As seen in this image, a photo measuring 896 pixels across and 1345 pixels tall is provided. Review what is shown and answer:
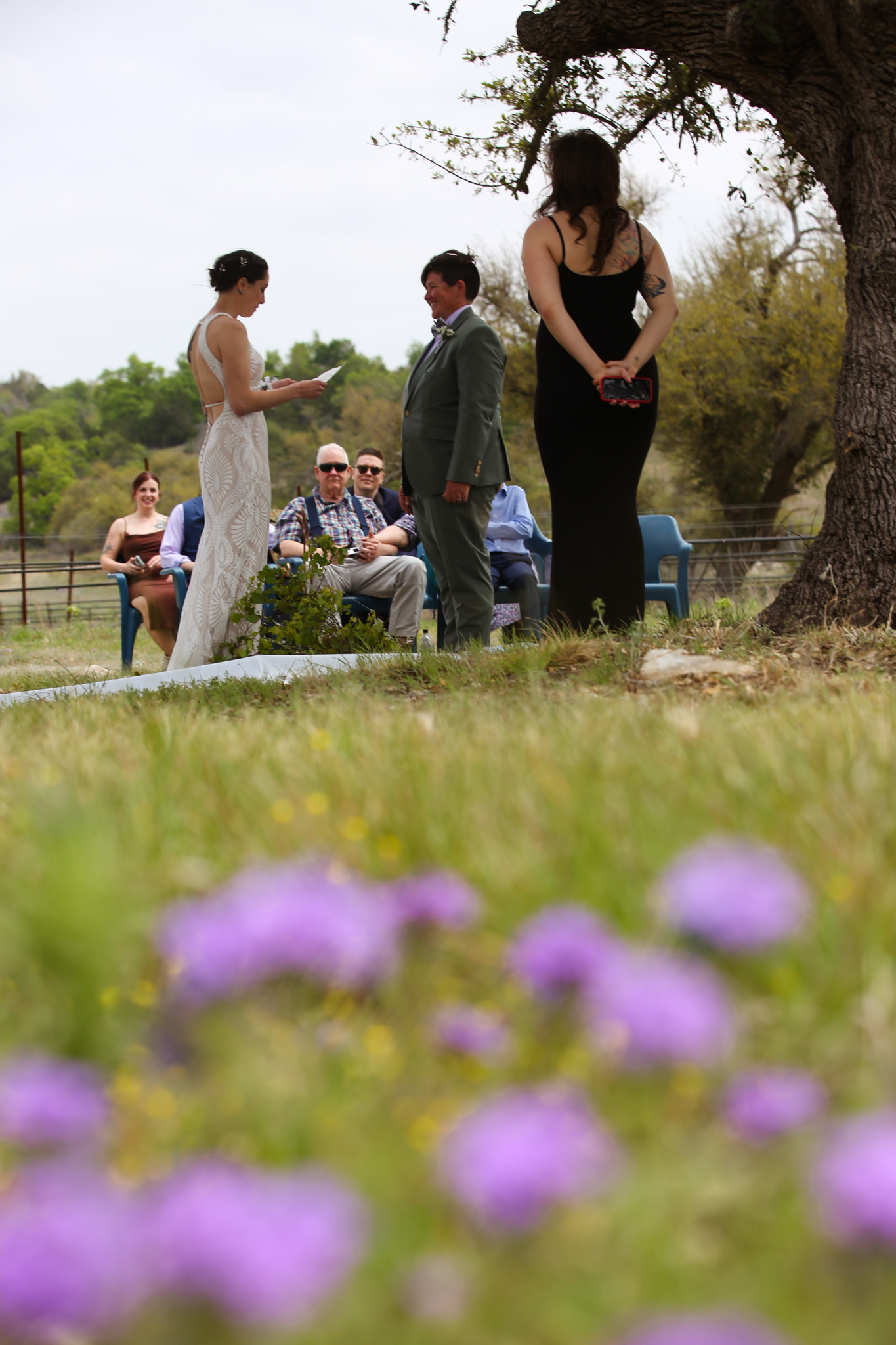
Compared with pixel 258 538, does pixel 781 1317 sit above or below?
below

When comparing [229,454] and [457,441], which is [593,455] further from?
[229,454]

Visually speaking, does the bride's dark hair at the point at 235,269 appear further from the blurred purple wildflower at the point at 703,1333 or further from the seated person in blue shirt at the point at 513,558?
the blurred purple wildflower at the point at 703,1333

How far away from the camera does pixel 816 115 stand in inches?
180

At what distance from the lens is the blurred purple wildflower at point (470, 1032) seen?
103 centimetres

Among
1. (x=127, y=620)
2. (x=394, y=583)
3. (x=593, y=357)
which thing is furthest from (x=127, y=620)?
(x=593, y=357)

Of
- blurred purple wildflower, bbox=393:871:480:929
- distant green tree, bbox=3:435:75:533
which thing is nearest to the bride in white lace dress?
blurred purple wildflower, bbox=393:871:480:929

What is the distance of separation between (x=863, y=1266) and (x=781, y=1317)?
0.20 ft

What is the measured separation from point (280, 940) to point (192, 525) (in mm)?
7372

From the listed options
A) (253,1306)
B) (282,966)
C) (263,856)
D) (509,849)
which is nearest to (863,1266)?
(253,1306)

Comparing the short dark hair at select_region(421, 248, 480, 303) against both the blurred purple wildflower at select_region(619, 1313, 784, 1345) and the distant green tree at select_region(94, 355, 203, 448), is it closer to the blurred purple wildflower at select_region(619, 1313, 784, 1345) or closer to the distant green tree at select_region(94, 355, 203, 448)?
the blurred purple wildflower at select_region(619, 1313, 784, 1345)

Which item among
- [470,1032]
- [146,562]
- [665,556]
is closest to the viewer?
[470,1032]

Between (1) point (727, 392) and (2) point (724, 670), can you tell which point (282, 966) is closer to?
(2) point (724, 670)

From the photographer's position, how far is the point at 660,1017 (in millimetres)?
897

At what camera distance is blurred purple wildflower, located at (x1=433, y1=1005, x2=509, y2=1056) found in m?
1.03
